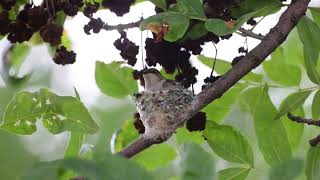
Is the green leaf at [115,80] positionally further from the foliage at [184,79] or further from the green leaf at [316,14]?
the green leaf at [316,14]

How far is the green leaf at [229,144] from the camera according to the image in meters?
1.17

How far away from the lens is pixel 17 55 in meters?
1.37

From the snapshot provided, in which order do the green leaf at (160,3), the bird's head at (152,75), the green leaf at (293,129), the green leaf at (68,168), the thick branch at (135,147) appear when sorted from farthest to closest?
the green leaf at (293,129), the bird's head at (152,75), the green leaf at (160,3), the thick branch at (135,147), the green leaf at (68,168)

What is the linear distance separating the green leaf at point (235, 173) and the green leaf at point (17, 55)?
50cm

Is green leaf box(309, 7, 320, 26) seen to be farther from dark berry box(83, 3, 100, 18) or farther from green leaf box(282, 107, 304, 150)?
→ dark berry box(83, 3, 100, 18)

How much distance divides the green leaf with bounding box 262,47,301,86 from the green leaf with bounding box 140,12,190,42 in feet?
1.28

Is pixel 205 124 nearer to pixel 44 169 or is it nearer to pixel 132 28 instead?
pixel 132 28

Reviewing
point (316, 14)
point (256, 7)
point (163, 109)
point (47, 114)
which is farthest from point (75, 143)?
point (316, 14)

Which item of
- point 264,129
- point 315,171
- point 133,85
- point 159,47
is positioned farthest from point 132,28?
point 315,171

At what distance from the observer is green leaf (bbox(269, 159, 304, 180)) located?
25.5 inches

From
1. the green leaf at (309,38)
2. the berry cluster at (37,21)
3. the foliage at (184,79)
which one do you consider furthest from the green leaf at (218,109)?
the berry cluster at (37,21)

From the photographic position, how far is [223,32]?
3.18ft

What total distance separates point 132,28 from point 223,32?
0.80 feet

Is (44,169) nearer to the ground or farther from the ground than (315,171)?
farther from the ground
